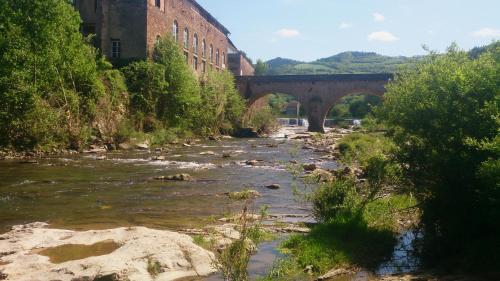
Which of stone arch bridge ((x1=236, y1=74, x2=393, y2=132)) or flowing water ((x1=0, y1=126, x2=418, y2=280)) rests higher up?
stone arch bridge ((x1=236, y1=74, x2=393, y2=132))

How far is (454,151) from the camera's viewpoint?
6.87 metres

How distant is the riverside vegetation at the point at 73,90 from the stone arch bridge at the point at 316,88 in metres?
15.5

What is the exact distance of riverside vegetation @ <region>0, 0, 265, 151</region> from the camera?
68.1 ft

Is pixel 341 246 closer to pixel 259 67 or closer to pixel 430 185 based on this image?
pixel 430 185

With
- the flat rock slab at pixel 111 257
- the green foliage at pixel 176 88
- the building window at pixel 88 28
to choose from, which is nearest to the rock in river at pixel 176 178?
the flat rock slab at pixel 111 257

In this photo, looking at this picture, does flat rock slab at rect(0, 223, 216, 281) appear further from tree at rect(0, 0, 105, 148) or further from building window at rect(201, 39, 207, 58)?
building window at rect(201, 39, 207, 58)

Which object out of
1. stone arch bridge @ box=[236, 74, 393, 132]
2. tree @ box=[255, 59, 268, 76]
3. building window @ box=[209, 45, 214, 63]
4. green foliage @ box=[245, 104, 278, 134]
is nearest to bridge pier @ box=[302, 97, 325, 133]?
stone arch bridge @ box=[236, 74, 393, 132]

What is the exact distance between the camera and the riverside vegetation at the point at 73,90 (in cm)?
2077

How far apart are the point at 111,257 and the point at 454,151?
5073 mm

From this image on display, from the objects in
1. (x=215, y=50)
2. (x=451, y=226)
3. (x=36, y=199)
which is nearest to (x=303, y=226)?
(x=451, y=226)

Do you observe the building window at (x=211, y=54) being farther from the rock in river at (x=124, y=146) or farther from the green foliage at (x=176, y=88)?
the rock in river at (x=124, y=146)

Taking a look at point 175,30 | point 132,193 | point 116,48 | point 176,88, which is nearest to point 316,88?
point 175,30

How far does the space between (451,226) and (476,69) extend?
255cm

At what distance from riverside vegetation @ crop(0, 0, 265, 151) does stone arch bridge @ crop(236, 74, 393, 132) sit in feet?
50.7
